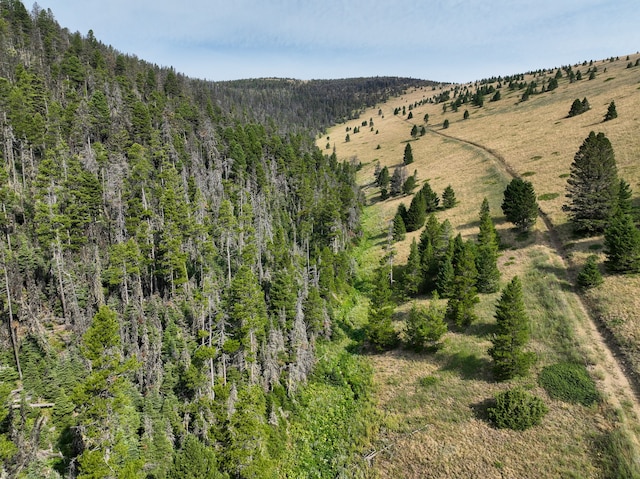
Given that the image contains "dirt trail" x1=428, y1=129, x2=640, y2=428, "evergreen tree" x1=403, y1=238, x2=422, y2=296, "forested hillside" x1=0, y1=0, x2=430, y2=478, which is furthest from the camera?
"evergreen tree" x1=403, y1=238, x2=422, y2=296

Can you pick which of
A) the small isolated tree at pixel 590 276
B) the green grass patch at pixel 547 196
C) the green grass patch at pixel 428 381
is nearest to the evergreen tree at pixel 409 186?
the green grass patch at pixel 547 196

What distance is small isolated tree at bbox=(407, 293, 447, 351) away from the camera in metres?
42.6

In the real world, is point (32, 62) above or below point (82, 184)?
above

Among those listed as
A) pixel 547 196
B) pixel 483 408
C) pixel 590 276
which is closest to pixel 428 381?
pixel 483 408

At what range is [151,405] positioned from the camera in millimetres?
30656

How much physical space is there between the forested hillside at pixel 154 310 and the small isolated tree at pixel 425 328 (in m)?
8.59

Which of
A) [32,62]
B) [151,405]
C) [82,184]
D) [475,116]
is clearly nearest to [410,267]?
[151,405]

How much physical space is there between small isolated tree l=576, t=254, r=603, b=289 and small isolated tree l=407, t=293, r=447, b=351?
17850 millimetres

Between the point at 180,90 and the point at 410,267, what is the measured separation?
103 meters

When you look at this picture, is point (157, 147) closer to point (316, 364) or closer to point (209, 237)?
point (209, 237)

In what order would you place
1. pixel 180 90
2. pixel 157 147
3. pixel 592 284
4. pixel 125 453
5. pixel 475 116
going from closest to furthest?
pixel 125 453 < pixel 592 284 < pixel 157 147 < pixel 180 90 < pixel 475 116

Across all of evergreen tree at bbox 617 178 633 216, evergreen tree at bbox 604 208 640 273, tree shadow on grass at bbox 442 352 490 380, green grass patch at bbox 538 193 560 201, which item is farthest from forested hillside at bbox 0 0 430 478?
evergreen tree at bbox 617 178 633 216

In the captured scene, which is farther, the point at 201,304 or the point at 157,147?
the point at 157,147

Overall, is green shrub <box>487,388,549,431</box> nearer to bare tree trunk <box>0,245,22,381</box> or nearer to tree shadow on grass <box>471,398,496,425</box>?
tree shadow on grass <box>471,398,496,425</box>
